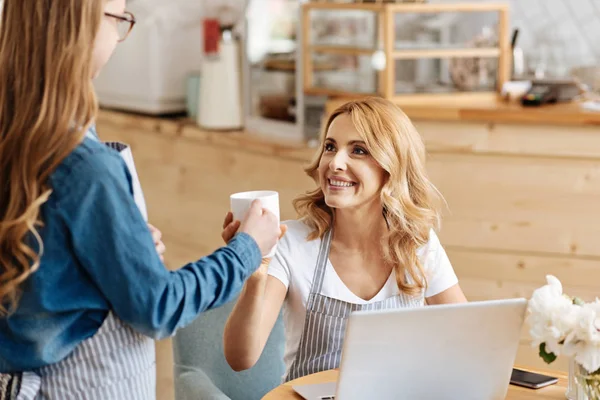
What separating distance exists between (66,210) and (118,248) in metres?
0.09

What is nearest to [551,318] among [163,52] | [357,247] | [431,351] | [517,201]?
[431,351]

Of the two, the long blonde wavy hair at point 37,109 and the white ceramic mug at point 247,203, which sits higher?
the long blonde wavy hair at point 37,109

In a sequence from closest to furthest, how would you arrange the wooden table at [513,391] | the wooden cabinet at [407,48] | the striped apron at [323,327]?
the wooden table at [513,391], the striped apron at [323,327], the wooden cabinet at [407,48]

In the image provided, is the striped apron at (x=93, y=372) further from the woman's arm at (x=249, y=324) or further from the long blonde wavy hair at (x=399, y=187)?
the long blonde wavy hair at (x=399, y=187)

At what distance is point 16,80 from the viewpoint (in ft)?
4.33

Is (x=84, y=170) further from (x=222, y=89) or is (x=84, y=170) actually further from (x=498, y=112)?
(x=222, y=89)

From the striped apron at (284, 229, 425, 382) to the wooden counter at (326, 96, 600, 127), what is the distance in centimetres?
123

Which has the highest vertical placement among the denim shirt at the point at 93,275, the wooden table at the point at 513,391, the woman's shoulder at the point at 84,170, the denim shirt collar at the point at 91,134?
the denim shirt collar at the point at 91,134

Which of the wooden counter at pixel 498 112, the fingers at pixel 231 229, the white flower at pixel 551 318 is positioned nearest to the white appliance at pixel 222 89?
the wooden counter at pixel 498 112

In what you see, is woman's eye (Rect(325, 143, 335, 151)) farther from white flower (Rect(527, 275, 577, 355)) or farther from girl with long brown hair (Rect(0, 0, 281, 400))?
girl with long brown hair (Rect(0, 0, 281, 400))

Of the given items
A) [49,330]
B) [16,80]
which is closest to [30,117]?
[16,80]

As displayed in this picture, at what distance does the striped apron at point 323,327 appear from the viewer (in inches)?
81.0

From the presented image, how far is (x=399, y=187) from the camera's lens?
2.12 metres

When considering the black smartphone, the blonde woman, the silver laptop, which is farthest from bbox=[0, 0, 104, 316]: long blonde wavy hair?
the black smartphone
